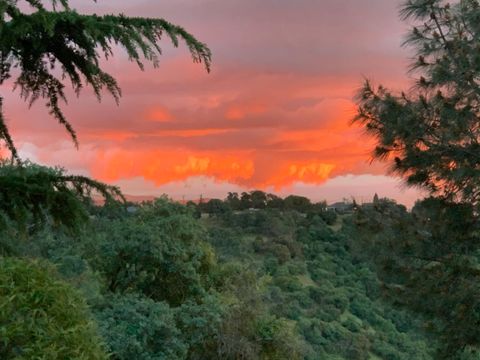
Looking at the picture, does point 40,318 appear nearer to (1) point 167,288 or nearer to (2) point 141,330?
(2) point 141,330

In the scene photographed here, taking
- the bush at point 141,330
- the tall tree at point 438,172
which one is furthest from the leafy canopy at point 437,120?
the bush at point 141,330

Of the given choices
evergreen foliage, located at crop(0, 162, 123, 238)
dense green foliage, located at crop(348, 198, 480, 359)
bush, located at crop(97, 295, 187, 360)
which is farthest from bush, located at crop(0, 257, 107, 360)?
dense green foliage, located at crop(348, 198, 480, 359)

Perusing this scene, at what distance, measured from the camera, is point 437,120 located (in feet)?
55.2

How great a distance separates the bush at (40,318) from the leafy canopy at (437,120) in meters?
12.5

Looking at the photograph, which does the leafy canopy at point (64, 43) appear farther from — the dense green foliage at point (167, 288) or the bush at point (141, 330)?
the bush at point (141, 330)

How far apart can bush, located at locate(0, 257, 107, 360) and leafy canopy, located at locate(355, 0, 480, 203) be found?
12.5 m

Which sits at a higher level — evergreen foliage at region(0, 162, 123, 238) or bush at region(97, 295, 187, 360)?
evergreen foliage at region(0, 162, 123, 238)

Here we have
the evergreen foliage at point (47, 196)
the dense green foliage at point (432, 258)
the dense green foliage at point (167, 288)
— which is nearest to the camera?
the evergreen foliage at point (47, 196)

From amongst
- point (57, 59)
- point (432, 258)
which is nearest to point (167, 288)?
point (432, 258)

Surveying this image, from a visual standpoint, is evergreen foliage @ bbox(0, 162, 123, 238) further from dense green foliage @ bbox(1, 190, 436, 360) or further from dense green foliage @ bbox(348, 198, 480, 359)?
dense green foliage @ bbox(348, 198, 480, 359)

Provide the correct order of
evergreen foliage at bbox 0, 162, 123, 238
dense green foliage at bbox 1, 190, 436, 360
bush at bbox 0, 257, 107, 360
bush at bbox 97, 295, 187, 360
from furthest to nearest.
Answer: dense green foliage at bbox 1, 190, 436, 360 < bush at bbox 97, 295, 187, 360 < evergreen foliage at bbox 0, 162, 123, 238 < bush at bbox 0, 257, 107, 360

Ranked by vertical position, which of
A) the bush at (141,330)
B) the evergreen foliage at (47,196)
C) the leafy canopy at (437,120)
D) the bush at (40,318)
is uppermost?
the leafy canopy at (437,120)

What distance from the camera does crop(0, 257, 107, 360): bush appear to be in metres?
4.50

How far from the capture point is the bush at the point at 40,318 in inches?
177
